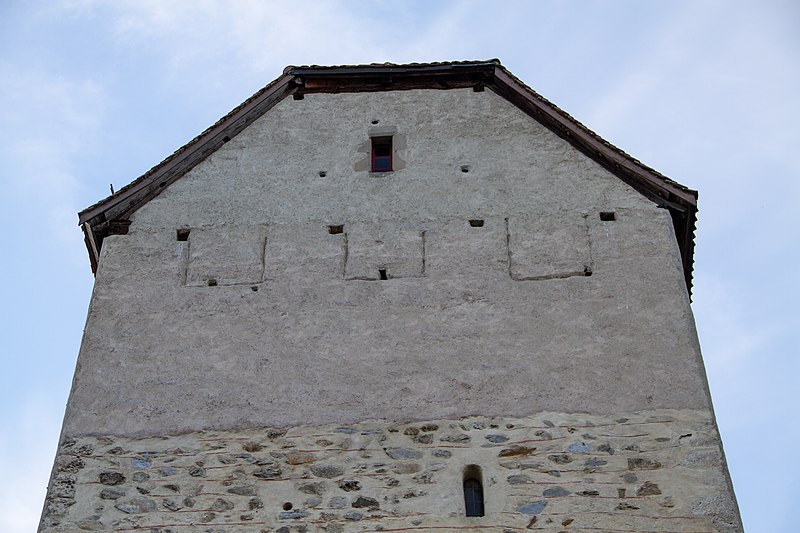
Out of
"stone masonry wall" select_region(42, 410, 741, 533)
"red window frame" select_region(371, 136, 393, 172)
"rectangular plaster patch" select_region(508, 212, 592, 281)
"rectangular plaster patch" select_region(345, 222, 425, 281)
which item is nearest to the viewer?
"stone masonry wall" select_region(42, 410, 741, 533)

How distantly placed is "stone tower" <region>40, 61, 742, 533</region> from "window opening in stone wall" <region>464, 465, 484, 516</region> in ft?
0.06

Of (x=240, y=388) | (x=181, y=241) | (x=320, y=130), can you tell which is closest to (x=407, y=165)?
(x=320, y=130)

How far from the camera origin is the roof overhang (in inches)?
484

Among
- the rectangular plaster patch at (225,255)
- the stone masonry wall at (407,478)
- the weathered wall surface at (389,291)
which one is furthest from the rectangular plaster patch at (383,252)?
the stone masonry wall at (407,478)

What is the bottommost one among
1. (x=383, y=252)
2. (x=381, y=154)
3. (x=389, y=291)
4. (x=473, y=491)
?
(x=473, y=491)

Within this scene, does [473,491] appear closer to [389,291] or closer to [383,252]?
[389,291]

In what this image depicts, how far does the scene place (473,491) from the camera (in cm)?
1003

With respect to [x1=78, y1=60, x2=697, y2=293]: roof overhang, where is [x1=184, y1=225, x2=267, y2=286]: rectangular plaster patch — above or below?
below

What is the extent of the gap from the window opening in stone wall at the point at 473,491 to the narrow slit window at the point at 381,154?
12.7 ft

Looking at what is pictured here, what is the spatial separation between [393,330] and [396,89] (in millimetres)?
3612

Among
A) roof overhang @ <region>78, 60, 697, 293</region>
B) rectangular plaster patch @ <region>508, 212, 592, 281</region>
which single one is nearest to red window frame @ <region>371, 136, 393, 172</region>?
roof overhang @ <region>78, 60, 697, 293</region>

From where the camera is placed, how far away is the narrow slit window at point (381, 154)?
42.4ft

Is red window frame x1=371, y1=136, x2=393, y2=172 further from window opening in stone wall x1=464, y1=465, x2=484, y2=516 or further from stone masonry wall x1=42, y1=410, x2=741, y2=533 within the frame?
window opening in stone wall x1=464, y1=465, x2=484, y2=516

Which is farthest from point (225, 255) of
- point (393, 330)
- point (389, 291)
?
point (393, 330)
